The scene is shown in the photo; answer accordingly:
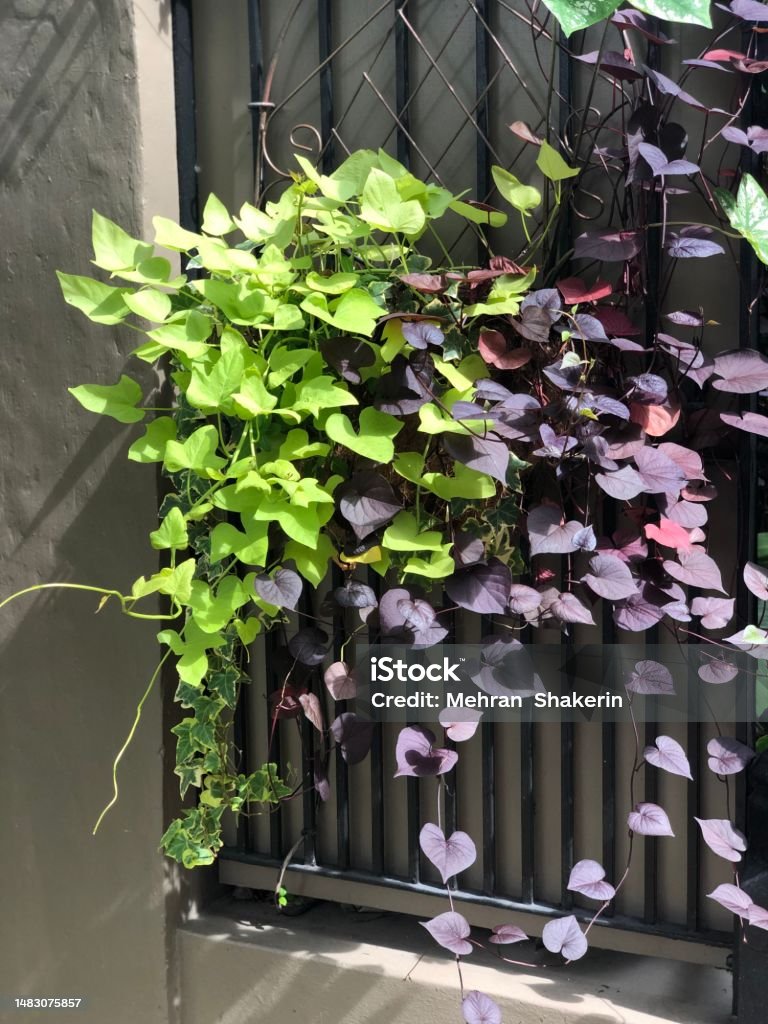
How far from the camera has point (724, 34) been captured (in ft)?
4.79

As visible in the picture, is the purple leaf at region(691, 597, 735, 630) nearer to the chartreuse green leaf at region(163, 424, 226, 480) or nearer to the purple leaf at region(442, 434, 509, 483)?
the purple leaf at region(442, 434, 509, 483)

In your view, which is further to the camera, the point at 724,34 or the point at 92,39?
the point at 92,39

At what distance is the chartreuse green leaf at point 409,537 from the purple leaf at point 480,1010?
26.4 inches

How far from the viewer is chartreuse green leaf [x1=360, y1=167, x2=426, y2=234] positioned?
4.74 feet

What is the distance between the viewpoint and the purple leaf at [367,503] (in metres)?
1.51

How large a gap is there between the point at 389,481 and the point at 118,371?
0.62 m

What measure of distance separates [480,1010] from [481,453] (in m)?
0.82

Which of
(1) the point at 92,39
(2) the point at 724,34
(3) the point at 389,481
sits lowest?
(3) the point at 389,481

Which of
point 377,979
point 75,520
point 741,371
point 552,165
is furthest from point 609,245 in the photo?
point 377,979

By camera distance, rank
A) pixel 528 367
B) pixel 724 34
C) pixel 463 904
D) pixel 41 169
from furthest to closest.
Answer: pixel 41 169 → pixel 463 904 → pixel 528 367 → pixel 724 34

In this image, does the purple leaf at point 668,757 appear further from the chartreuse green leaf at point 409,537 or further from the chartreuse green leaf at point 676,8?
the chartreuse green leaf at point 676,8

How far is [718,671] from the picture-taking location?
149 cm

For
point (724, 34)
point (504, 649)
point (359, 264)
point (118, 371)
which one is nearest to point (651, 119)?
point (724, 34)

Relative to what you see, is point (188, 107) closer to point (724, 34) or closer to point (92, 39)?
point (92, 39)
